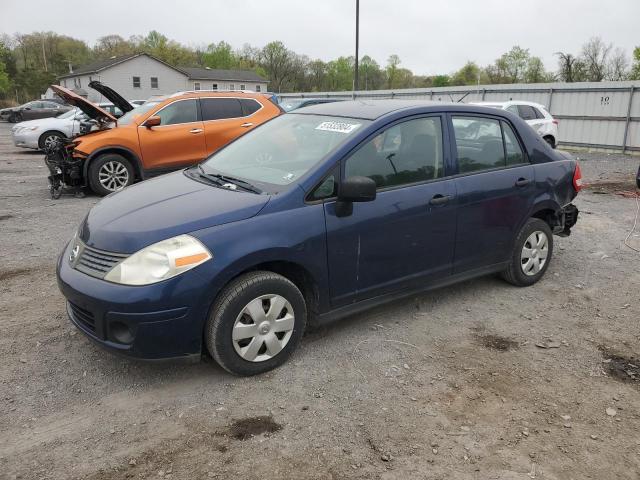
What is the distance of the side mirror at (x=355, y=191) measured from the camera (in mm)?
3412

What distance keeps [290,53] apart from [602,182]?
88.6m

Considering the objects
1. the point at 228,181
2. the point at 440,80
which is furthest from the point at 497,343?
the point at 440,80

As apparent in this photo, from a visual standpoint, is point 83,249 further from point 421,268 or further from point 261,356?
point 421,268

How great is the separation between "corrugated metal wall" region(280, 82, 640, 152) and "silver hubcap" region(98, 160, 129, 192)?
41.2 ft

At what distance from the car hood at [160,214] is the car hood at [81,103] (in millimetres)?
5558

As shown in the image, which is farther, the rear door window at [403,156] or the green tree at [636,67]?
Answer: the green tree at [636,67]

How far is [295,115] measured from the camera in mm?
4578

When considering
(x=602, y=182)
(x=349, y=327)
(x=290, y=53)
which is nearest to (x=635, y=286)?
(x=349, y=327)

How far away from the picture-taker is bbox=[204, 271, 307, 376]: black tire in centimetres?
318

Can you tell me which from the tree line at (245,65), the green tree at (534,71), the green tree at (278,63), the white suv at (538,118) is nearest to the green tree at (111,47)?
the tree line at (245,65)

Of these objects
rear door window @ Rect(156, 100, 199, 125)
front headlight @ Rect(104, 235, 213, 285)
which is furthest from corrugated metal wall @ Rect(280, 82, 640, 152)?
front headlight @ Rect(104, 235, 213, 285)

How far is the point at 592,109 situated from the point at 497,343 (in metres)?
17.2

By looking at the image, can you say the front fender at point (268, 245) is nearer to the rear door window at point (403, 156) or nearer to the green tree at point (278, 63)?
the rear door window at point (403, 156)

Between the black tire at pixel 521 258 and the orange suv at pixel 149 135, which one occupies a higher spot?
the orange suv at pixel 149 135
